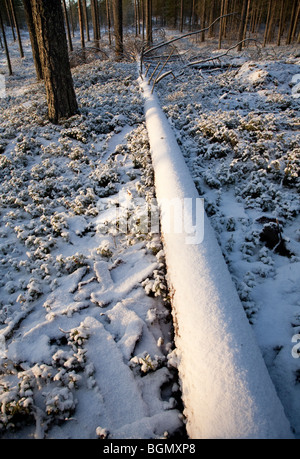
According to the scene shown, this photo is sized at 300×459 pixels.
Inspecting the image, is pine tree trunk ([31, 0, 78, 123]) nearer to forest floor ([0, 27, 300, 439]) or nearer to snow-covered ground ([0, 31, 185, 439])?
forest floor ([0, 27, 300, 439])

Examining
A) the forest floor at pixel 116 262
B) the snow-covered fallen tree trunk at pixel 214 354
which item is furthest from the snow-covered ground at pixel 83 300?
the snow-covered fallen tree trunk at pixel 214 354

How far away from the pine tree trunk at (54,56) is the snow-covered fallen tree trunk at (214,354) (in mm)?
6291

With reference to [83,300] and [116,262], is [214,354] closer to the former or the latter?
[83,300]

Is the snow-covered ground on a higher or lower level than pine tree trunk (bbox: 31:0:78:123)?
lower

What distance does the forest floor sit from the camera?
6.78 ft

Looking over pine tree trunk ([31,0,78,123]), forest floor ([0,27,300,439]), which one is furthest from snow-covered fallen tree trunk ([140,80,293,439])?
pine tree trunk ([31,0,78,123])

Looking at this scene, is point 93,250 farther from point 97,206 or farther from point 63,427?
point 63,427

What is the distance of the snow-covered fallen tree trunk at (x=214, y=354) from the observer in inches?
64.9

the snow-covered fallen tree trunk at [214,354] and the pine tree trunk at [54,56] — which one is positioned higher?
the pine tree trunk at [54,56]

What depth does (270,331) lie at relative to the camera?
2514 millimetres

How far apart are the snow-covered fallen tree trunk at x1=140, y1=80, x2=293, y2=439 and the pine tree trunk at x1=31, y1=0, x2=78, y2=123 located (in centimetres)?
629

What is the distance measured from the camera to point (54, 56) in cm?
665

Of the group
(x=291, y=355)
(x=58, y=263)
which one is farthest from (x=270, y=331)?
(x=58, y=263)

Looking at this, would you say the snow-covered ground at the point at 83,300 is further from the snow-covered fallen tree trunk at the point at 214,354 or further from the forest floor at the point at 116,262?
the snow-covered fallen tree trunk at the point at 214,354
